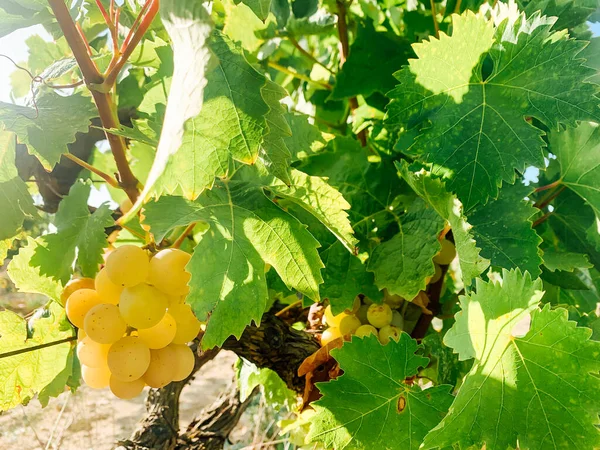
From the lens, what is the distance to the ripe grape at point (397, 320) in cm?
75

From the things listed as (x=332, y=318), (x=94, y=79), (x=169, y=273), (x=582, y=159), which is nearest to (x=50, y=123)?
(x=94, y=79)

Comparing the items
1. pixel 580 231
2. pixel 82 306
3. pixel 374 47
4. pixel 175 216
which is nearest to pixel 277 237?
pixel 175 216

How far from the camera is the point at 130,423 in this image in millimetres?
2453

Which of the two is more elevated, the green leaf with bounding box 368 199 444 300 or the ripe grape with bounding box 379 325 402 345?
the green leaf with bounding box 368 199 444 300

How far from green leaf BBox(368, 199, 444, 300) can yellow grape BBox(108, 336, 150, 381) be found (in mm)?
283

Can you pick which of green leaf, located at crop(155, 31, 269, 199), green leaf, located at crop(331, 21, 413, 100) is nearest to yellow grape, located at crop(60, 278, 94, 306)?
green leaf, located at crop(155, 31, 269, 199)

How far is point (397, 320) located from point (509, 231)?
0.21m

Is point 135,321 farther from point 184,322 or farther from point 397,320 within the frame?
point 397,320

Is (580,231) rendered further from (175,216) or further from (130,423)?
(130,423)

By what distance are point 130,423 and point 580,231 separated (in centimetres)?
222

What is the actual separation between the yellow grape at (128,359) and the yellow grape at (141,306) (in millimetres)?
26

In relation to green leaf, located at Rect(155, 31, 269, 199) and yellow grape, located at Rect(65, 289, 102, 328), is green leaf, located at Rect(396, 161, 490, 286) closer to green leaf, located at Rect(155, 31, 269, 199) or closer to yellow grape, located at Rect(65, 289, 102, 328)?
green leaf, located at Rect(155, 31, 269, 199)

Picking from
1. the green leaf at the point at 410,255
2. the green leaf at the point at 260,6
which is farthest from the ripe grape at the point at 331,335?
the green leaf at the point at 260,6

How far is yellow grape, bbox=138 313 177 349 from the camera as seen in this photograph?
0.54 metres
